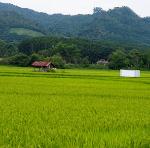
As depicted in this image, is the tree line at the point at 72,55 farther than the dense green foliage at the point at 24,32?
No

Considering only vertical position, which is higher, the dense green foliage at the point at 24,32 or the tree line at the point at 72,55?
the dense green foliage at the point at 24,32

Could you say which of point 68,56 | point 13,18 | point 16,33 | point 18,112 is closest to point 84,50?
point 68,56

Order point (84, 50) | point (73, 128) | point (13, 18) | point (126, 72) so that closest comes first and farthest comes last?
1. point (73, 128)
2. point (126, 72)
3. point (84, 50)
4. point (13, 18)

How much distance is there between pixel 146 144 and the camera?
18.2ft

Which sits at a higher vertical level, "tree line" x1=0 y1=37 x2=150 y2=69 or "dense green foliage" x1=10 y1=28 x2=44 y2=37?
"dense green foliage" x1=10 y1=28 x2=44 y2=37

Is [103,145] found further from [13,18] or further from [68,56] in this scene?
[13,18]

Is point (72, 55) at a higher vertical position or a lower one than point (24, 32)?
lower

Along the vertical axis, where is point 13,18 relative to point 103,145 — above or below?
above

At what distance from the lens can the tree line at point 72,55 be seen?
74.8 m

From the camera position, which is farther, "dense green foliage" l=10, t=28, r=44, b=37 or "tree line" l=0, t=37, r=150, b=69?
"dense green foliage" l=10, t=28, r=44, b=37

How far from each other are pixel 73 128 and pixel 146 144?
1.37 meters

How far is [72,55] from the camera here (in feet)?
327

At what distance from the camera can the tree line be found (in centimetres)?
7475

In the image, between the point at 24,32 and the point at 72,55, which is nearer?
the point at 72,55
